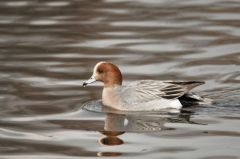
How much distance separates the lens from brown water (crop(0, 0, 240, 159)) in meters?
8.20

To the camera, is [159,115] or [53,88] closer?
[159,115]

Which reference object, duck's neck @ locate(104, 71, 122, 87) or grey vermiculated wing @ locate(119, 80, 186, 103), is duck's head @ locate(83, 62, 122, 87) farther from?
grey vermiculated wing @ locate(119, 80, 186, 103)

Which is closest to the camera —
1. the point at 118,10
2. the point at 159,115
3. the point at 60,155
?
the point at 60,155

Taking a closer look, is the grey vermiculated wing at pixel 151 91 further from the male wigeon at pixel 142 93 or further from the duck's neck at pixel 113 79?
the duck's neck at pixel 113 79

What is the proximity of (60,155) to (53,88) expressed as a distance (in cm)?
279

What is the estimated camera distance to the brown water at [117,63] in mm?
8195

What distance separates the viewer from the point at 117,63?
11773 millimetres

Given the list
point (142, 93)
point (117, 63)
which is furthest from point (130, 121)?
point (117, 63)

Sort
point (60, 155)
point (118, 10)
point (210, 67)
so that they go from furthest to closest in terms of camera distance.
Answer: point (118, 10)
point (210, 67)
point (60, 155)

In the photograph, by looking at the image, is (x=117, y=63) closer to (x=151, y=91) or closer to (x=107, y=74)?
(x=107, y=74)

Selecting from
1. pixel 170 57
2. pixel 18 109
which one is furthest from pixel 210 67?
pixel 18 109

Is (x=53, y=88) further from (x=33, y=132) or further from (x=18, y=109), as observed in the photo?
(x=33, y=132)

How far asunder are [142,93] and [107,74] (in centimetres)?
48

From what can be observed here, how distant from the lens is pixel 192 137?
826 cm
